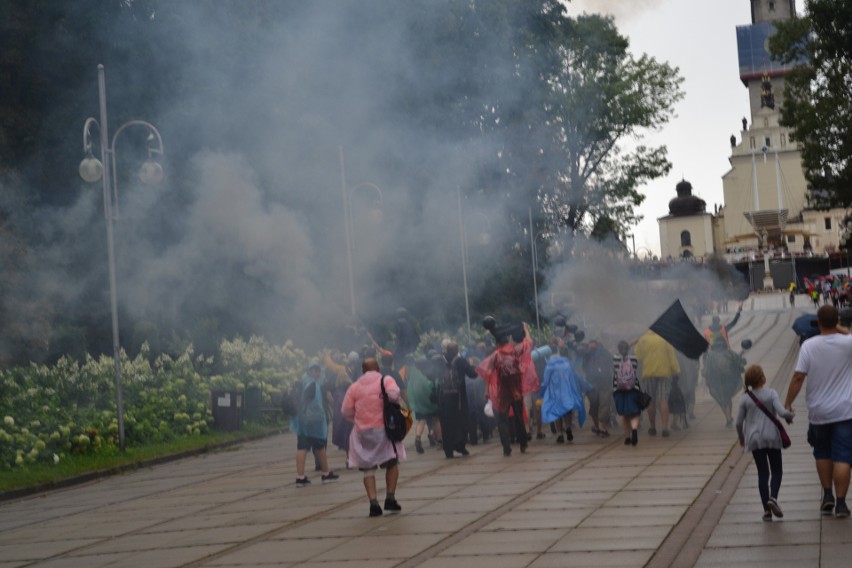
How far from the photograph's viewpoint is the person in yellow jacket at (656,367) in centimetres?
2023

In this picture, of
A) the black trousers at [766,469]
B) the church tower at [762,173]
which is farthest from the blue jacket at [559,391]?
the church tower at [762,173]

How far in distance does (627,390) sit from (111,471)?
7767 millimetres

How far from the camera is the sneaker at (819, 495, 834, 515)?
11109 mm

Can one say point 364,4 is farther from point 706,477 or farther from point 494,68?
point 706,477

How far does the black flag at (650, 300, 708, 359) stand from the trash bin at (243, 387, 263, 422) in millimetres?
9731

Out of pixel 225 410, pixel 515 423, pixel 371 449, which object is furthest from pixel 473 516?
pixel 225 410

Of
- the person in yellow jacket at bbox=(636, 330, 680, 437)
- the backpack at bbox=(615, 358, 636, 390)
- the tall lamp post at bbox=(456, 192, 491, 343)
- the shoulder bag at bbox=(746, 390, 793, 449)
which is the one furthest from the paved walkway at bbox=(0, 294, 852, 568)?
the tall lamp post at bbox=(456, 192, 491, 343)

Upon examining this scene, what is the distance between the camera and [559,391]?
2041cm

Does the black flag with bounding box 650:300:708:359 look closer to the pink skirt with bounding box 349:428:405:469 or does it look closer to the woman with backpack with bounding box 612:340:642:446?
the woman with backpack with bounding box 612:340:642:446

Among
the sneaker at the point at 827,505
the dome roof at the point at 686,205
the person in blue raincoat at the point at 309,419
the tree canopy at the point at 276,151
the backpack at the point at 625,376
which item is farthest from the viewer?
the dome roof at the point at 686,205

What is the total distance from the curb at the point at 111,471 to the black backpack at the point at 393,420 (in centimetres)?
710

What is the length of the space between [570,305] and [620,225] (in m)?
14.7

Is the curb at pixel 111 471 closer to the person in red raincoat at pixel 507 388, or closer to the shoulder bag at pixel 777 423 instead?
the person in red raincoat at pixel 507 388

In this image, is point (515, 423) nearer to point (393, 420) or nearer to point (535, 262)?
point (393, 420)
